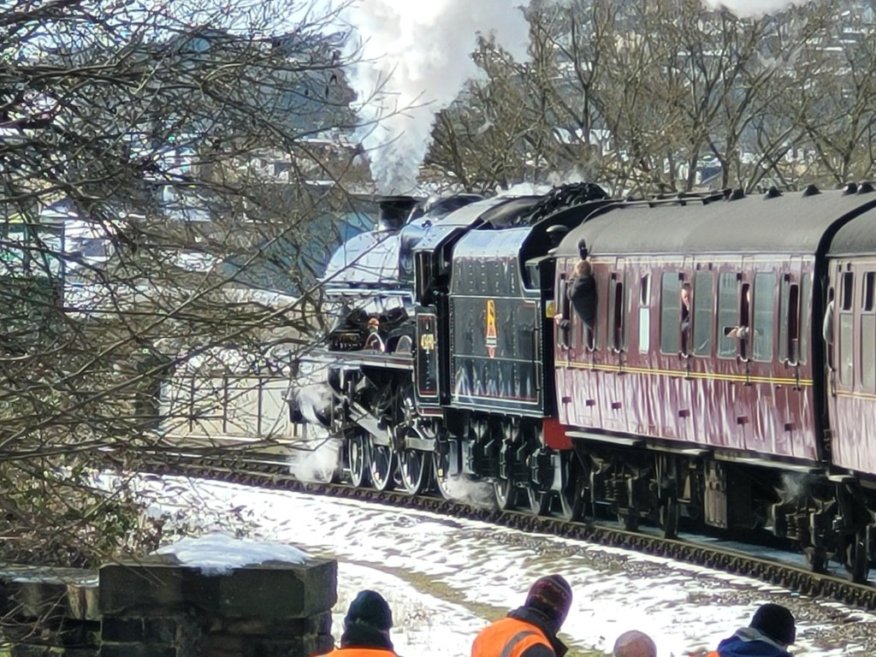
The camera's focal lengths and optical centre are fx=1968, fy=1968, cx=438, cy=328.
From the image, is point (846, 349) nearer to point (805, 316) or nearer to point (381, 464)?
point (805, 316)

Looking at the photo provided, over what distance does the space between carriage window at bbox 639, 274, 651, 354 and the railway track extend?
185cm

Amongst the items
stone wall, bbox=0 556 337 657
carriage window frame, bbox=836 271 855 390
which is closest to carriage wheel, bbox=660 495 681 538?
carriage window frame, bbox=836 271 855 390

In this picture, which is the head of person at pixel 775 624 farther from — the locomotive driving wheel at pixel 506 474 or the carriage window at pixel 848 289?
the locomotive driving wheel at pixel 506 474

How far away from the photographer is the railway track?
15102mm

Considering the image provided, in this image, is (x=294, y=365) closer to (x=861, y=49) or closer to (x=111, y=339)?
(x=111, y=339)

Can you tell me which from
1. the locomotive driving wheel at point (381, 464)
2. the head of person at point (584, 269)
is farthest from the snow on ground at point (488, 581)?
the head of person at point (584, 269)

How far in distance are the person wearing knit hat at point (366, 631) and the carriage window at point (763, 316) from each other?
381 inches

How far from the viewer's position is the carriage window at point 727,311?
55.2 ft

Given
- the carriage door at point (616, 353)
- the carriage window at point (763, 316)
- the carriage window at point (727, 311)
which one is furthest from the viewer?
the carriage door at point (616, 353)

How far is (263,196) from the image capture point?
921 centimetres

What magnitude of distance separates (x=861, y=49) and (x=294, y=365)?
1141 inches

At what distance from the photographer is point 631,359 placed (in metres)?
18.9

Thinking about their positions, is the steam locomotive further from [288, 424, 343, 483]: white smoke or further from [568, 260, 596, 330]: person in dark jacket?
[288, 424, 343, 483]: white smoke

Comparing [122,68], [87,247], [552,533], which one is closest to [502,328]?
[552,533]
